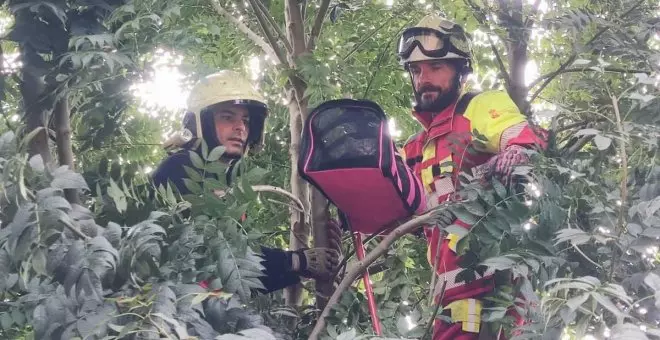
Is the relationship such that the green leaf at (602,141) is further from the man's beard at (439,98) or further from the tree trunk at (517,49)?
the man's beard at (439,98)

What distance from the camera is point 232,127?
542cm

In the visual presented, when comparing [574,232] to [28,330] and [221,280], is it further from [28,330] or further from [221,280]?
[28,330]

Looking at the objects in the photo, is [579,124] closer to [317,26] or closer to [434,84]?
[434,84]

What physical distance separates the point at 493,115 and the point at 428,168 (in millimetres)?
482

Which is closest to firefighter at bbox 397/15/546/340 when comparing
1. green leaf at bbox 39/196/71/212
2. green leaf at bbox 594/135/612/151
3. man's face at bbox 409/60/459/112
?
man's face at bbox 409/60/459/112

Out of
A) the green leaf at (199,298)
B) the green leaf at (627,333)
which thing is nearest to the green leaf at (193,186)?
the green leaf at (199,298)

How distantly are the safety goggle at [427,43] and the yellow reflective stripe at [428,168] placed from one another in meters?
0.50

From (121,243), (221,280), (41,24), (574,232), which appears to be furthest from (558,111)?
(41,24)

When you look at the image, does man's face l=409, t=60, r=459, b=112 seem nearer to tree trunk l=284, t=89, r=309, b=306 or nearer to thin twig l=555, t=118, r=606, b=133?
tree trunk l=284, t=89, r=309, b=306

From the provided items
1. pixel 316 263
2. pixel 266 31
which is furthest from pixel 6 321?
pixel 266 31

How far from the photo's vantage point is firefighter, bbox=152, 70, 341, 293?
4.90 metres

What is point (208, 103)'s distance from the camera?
5285 mm

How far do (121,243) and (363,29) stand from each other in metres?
2.82

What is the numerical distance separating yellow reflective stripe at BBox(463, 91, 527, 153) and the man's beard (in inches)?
7.7
